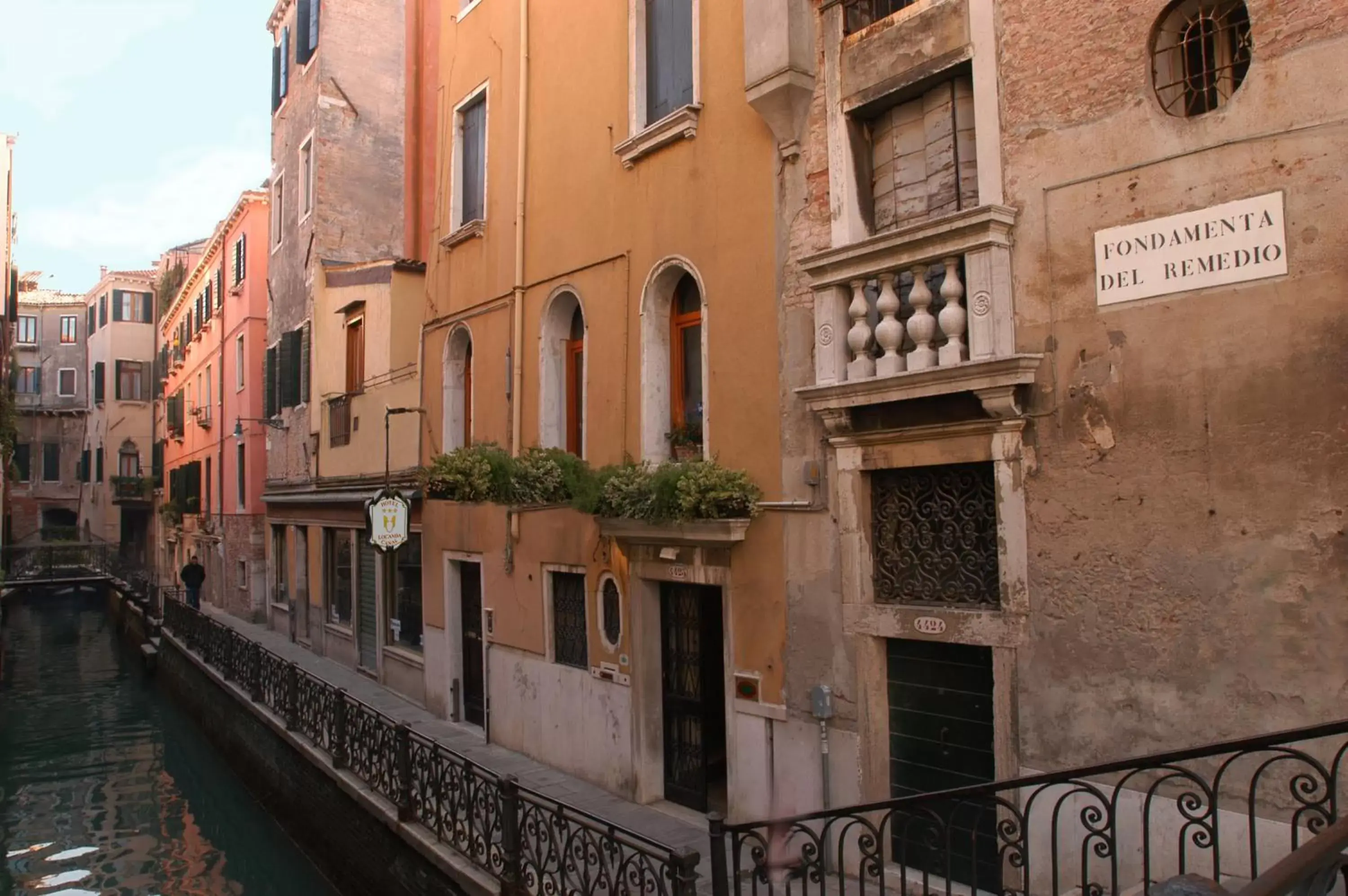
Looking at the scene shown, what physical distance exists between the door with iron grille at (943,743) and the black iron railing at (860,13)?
4.61 metres

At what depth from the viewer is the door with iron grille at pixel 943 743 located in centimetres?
671

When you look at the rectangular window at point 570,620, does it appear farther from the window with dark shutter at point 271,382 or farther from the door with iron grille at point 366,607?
the window with dark shutter at point 271,382

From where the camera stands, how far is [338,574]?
1978 centimetres

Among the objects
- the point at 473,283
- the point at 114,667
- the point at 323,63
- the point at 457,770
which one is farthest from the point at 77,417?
the point at 457,770

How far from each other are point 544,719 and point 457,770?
2.44 m

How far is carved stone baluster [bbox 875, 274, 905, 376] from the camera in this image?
6.93 metres

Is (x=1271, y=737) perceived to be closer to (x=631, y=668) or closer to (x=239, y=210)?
(x=631, y=668)

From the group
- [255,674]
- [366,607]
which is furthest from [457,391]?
[366,607]

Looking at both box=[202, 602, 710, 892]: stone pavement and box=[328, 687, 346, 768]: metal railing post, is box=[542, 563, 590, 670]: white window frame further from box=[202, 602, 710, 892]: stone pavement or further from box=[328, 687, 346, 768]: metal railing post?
box=[328, 687, 346, 768]: metal railing post

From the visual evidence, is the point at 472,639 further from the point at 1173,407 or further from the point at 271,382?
the point at 271,382

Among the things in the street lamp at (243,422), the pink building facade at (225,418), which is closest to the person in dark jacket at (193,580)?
the pink building facade at (225,418)

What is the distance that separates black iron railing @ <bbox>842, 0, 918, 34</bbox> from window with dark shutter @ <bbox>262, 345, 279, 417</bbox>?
742 inches

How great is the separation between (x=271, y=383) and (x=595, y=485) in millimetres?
16998

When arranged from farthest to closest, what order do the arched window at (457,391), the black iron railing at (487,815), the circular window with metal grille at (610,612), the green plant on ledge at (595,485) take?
the arched window at (457,391) → the circular window with metal grille at (610,612) → the green plant on ledge at (595,485) → the black iron railing at (487,815)
